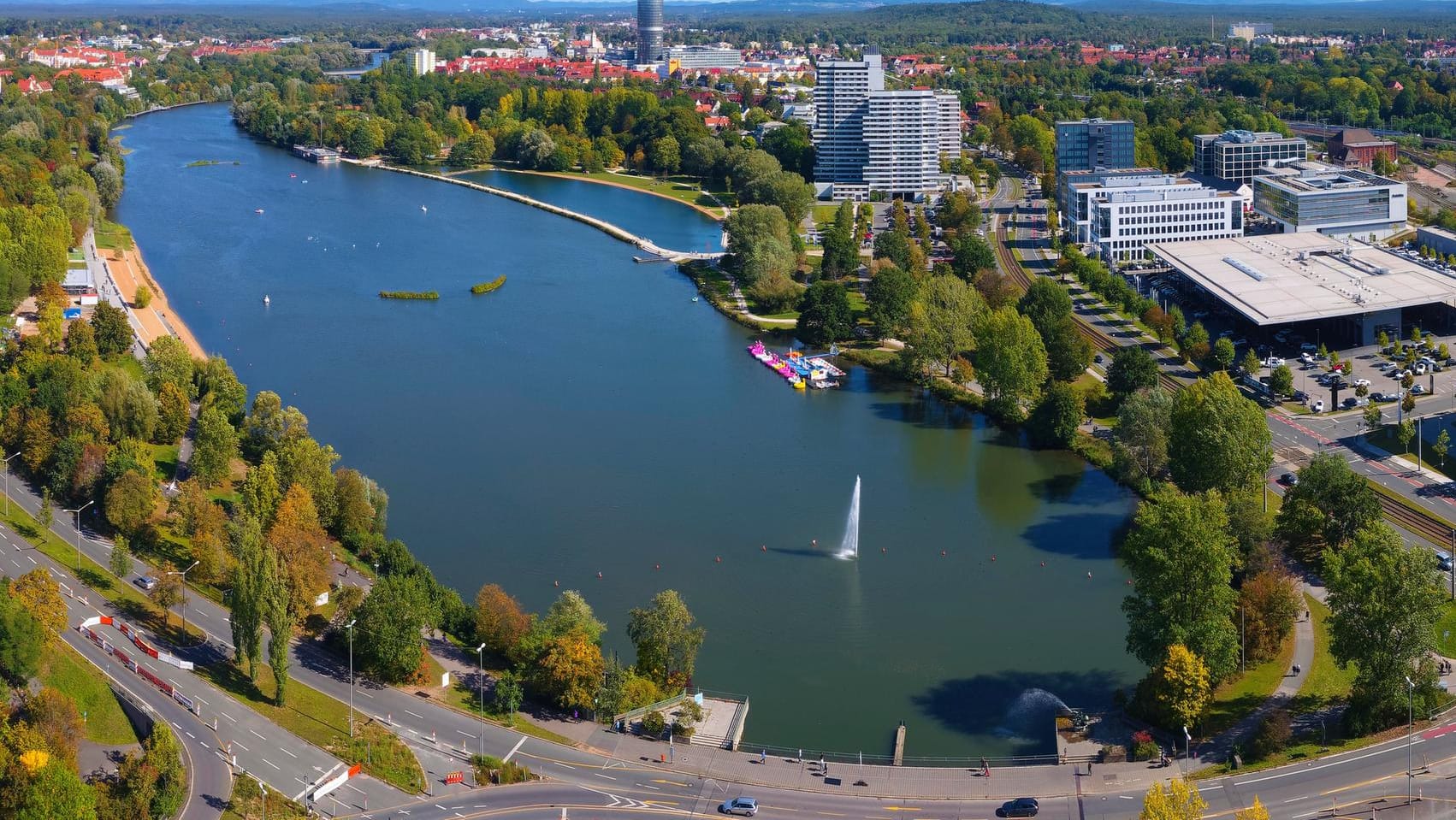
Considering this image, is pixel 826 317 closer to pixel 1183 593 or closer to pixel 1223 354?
pixel 1223 354

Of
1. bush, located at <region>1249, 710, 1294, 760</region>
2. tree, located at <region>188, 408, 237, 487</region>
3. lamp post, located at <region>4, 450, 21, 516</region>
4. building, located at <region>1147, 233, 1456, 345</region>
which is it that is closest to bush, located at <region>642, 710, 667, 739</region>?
bush, located at <region>1249, 710, 1294, 760</region>

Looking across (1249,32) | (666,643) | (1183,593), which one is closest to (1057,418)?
(1183,593)

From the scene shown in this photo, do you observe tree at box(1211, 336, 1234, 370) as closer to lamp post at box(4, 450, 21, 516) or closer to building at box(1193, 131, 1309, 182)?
building at box(1193, 131, 1309, 182)

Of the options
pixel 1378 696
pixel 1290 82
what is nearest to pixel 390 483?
pixel 1378 696

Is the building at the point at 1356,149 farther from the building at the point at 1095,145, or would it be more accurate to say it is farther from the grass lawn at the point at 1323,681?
the grass lawn at the point at 1323,681

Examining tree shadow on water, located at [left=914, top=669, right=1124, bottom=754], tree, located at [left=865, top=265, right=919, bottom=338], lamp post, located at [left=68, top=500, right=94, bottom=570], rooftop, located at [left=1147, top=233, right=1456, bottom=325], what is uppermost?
rooftop, located at [left=1147, top=233, right=1456, bottom=325]

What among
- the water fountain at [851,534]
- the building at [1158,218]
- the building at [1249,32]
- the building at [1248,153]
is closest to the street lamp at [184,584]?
the water fountain at [851,534]
